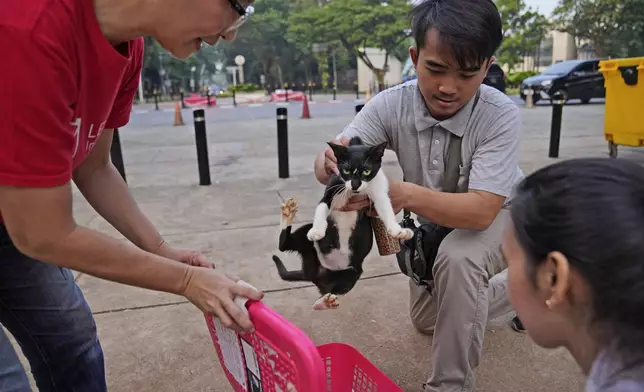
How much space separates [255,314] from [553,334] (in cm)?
75

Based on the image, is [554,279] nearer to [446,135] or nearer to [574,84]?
[446,135]

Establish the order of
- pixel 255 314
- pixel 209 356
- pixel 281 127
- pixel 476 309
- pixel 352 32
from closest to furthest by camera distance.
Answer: pixel 255 314 → pixel 476 309 → pixel 209 356 → pixel 281 127 → pixel 352 32

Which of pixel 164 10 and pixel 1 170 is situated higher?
pixel 164 10

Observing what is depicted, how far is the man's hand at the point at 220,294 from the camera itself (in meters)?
1.43

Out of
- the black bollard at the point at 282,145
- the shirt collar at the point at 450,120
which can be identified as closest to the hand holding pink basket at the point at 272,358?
the shirt collar at the point at 450,120

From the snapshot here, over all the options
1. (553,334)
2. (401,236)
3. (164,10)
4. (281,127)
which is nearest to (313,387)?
(553,334)

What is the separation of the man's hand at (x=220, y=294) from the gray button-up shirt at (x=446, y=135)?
117 centimetres

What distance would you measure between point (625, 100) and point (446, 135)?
193 inches

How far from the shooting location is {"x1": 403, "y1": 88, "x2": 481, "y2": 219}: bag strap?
2.43m

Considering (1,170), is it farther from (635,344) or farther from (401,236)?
(635,344)

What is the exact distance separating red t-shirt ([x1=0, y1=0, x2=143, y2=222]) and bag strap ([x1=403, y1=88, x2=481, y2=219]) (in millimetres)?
1484

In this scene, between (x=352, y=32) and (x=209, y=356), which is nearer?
(x=209, y=356)

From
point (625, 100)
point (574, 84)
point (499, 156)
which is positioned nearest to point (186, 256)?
point (499, 156)

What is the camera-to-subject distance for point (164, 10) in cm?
137
